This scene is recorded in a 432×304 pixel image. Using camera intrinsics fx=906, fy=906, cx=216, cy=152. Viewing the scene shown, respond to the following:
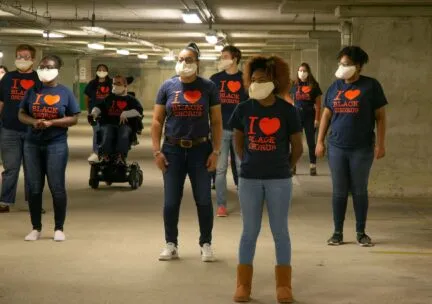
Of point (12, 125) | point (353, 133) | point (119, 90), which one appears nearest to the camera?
point (353, 133)

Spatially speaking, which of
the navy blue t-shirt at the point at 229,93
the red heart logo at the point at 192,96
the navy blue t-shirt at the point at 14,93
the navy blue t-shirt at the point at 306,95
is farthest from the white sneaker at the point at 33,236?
the navy blue t-shirt at the point at 306,95

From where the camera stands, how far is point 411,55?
1309 centimetres

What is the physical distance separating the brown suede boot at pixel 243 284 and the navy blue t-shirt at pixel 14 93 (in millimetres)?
4973

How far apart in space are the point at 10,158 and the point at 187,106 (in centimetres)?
385

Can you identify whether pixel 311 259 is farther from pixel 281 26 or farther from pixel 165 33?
pixel 165 33

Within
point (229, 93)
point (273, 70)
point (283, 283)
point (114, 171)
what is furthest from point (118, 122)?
point (283, 283)

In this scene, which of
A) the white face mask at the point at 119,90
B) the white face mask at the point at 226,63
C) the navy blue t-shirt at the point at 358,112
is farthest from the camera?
the white face mask at the point at 119,90

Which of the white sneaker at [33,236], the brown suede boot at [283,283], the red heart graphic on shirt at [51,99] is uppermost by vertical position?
the red heart graphic on shirt at [51,99]

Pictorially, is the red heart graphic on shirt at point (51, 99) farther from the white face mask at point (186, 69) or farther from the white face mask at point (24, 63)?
the white face mask at point (186, 69)

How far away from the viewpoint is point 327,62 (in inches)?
975

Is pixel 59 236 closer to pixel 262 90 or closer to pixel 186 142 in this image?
pixel 186 142

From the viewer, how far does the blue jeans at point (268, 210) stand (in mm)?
6395

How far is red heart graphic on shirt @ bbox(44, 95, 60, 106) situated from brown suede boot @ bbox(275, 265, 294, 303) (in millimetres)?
3387

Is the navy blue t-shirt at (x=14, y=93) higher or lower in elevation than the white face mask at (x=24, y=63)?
lower
